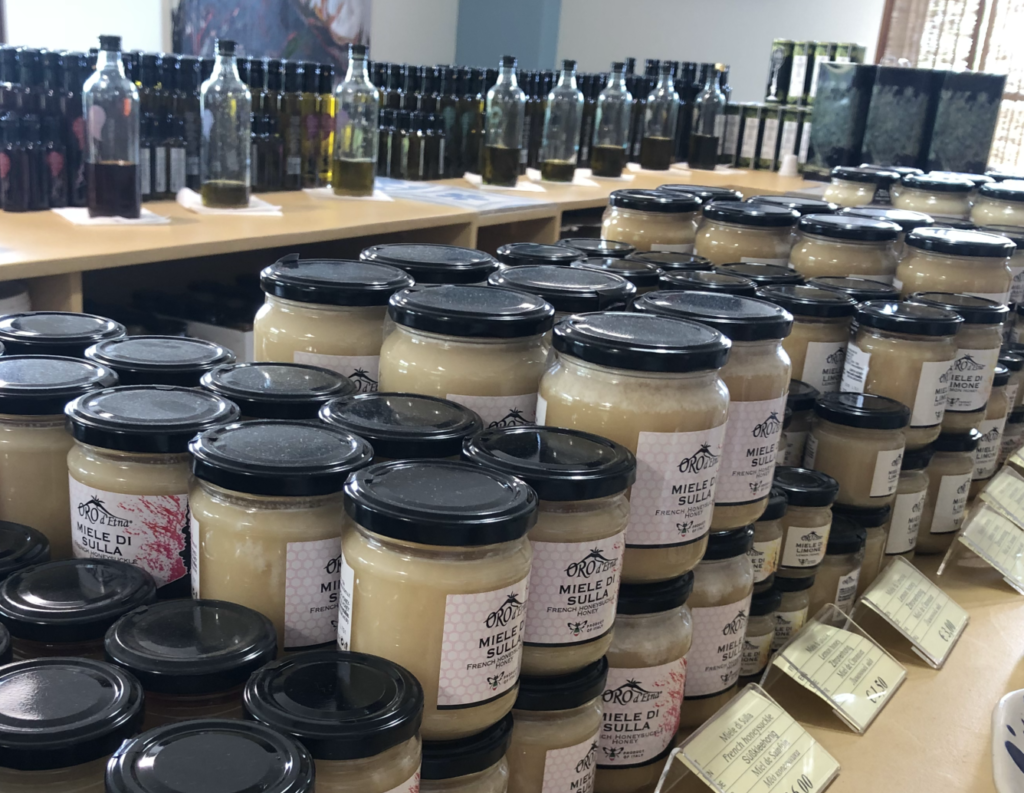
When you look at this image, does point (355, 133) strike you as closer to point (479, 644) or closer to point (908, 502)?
point (908, 502)

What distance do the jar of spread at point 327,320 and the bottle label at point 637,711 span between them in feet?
1.12

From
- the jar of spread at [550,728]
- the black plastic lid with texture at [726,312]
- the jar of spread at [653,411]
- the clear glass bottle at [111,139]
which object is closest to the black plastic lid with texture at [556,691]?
the jar of spread at [550,728]

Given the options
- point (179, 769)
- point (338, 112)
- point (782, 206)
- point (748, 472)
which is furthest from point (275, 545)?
point (338, 112)

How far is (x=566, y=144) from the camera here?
9.55 feet

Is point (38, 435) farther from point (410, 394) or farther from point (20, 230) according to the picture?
point (20, 230)

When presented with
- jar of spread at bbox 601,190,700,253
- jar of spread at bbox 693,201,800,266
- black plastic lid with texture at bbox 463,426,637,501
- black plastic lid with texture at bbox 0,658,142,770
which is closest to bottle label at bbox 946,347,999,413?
jar of spread at bbox 693,201,800,266

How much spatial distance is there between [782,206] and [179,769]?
3.99 ft

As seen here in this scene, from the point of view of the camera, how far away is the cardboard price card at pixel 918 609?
106cm

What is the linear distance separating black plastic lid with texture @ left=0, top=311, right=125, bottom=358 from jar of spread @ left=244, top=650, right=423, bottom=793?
1.50ft

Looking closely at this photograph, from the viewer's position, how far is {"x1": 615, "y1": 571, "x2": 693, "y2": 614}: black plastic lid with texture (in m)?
0.79

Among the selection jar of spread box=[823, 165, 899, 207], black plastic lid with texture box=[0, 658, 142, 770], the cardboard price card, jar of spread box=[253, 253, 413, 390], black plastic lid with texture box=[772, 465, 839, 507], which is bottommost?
the cardboard price card

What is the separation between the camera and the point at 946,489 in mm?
1310

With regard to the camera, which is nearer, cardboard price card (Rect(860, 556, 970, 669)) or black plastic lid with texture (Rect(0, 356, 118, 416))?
black plastic lid with texture (Rect(0, 356, 118, 416))

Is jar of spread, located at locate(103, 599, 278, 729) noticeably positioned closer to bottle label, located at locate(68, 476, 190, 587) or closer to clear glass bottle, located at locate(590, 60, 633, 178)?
bottle label, located at locate(68, 476, 190, 587)
